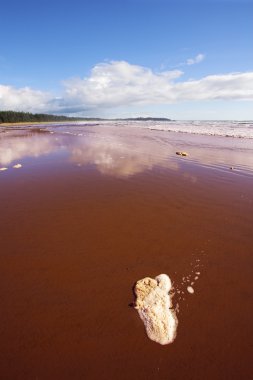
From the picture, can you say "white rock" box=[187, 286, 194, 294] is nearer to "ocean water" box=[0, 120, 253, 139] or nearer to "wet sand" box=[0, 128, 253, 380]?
"wet sand" box=[0, 128, 253, 380]

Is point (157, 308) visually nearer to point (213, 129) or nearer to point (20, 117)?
point (213, 129)

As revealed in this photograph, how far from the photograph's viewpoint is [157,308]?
10.5ft

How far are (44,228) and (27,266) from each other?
4.20 ft

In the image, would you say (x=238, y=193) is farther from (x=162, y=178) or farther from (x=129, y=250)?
(x=129, y=250)

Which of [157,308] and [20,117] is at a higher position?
[20,117]

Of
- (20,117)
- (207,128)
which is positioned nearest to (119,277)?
(207,128)

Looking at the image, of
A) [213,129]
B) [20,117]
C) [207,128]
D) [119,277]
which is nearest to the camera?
[119,277]

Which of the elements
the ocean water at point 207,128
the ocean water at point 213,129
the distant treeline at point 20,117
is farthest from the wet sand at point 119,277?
the distant treeline at point 20,117

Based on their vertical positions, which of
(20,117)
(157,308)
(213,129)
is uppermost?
(20,117)

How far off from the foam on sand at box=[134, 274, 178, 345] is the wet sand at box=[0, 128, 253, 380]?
0.09 m

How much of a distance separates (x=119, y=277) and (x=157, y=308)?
2.56 ft

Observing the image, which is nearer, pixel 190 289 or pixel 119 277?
pixel 190 289

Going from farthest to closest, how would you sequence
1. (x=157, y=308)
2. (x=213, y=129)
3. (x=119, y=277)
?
1. (x=213, y=129)
2. (x=119, y=277)
3. (x=157, y=308)

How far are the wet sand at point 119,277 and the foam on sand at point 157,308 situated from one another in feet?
0.29
